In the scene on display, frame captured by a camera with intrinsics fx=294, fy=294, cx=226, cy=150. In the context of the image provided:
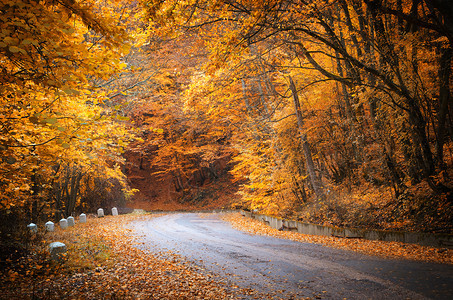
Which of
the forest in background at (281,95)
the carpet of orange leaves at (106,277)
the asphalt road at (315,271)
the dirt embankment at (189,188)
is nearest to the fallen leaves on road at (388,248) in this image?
the asphalt road at (315,271)

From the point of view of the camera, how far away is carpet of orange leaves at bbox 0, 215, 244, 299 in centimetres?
484

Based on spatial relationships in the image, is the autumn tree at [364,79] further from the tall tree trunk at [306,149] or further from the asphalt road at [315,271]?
the asphalt road at [315,271]

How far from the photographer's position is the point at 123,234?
1084 centimetres

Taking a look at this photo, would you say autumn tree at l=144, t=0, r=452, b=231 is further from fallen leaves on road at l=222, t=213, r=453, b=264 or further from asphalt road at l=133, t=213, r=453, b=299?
asphalt road at l=133, t=213, r=453, b=299

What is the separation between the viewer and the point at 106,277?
5.82m

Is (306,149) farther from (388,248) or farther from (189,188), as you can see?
(189,188)

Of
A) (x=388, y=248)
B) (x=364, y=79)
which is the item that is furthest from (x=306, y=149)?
(x=388, y=248)

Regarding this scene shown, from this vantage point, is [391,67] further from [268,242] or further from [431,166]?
[268,242]

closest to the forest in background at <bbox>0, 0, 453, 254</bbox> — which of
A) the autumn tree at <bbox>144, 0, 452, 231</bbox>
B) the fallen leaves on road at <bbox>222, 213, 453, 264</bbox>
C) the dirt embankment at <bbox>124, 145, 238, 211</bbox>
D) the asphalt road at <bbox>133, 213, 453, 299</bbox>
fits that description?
the autumn tree at <bbox>144, 0, 452, 231</bbox>

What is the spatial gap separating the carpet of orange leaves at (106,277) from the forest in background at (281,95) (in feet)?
5.34

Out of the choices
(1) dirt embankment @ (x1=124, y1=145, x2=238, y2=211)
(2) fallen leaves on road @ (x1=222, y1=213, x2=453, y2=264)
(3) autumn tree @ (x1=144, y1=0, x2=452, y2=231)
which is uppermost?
(3) autumn tree @ (x1=144, y1=0, x2=452, y2=231)

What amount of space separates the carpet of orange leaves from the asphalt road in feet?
1.69

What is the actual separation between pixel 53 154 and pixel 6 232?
425 cm

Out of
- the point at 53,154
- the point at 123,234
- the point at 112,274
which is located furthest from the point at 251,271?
the point at 123,234
